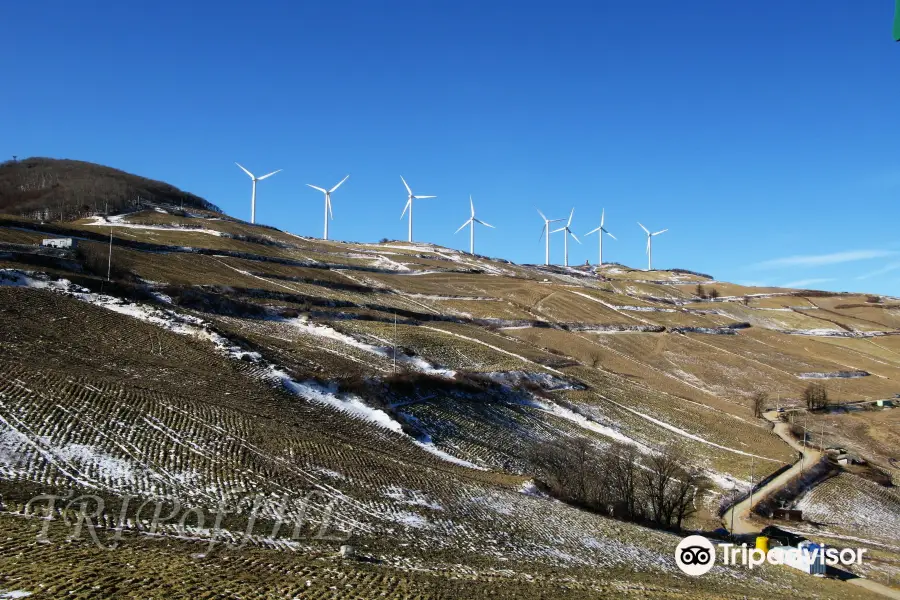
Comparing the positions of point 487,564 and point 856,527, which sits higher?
point 487,564

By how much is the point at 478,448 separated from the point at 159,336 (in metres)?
30.0

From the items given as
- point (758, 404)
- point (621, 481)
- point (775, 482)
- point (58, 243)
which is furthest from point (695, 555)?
point (58, 243)

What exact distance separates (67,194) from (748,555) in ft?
577

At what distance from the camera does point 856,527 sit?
56406 millimetres

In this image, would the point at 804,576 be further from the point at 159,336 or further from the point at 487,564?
the point at 159,336

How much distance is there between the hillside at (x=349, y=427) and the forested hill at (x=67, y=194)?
115 feet

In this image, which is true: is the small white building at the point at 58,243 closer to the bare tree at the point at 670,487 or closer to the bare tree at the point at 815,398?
the bare tree at the point at 670,487

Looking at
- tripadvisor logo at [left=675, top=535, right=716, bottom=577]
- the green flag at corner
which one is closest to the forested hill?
tripadvisor logo at [left=675, top=535, right=716, bottom=577]

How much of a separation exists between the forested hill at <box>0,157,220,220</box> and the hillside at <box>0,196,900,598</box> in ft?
115

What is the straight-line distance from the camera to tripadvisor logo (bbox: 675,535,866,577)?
38.1m

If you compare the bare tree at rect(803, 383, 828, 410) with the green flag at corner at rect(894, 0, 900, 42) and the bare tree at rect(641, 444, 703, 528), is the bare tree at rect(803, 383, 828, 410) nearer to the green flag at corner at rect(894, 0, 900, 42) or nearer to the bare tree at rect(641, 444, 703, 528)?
the bare tree at rect(641, 444, 703, 528)

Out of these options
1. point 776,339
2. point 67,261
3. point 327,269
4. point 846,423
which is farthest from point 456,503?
point 776,339

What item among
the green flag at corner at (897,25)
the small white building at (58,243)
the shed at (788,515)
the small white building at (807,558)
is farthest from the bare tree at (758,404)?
the green flag at corner at (897,25)

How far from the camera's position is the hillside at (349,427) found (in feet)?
83.1
